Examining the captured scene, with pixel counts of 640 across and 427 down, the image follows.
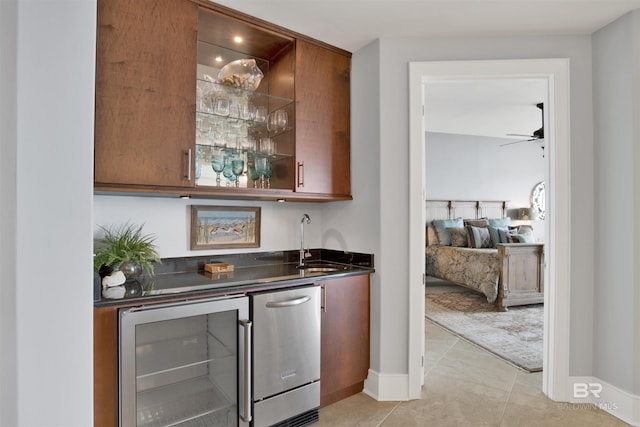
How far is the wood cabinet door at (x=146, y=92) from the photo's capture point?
1671mm

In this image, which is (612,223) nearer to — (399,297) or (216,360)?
(399,297)

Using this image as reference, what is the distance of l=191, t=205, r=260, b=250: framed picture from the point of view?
91.7 inches

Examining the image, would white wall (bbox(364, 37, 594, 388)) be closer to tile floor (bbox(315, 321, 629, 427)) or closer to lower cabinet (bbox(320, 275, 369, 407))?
lower cabinet (bbox(320, 275, 369, 407))

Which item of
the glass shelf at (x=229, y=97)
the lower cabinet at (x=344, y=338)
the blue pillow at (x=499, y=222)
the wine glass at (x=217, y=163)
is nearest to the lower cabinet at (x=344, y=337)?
the lower cabinet at (x=344, y=338)

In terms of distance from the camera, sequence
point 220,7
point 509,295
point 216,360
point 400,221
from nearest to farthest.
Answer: point 216,360, point 220,7, point 400,221, point 509,295

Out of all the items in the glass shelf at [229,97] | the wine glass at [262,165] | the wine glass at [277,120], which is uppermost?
the glass shelf at [229,97]

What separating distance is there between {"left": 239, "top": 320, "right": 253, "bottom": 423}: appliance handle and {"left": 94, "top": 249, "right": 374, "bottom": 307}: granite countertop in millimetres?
180

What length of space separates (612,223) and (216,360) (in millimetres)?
2521

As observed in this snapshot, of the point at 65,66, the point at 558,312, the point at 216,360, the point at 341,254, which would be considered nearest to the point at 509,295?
the point at 558,312

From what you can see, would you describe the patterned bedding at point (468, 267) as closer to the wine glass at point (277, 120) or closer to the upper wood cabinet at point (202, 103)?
the upper wood cabinet at point (202, 103)

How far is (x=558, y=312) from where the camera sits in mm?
2320

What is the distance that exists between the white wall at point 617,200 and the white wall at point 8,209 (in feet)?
9.90

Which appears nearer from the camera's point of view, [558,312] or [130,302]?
[130,302]
